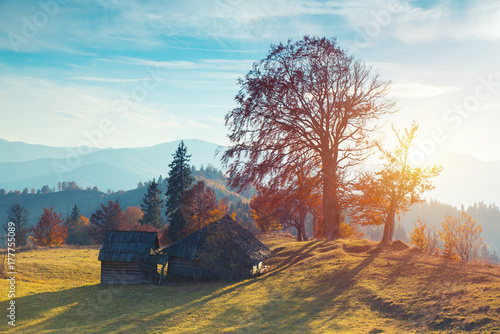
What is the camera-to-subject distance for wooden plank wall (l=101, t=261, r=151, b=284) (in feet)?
94.6

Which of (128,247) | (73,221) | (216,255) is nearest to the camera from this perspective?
(216,255)

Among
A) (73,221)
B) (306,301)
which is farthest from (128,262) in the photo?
(73,221)

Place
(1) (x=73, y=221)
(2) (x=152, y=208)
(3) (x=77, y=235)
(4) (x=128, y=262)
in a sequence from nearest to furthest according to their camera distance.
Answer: (4) (x=128, y=262), (2) (x=152, y=208), (3) (x=77, y=235), (1) (x=73, y=221)

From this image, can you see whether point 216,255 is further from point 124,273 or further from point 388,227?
point 388,227

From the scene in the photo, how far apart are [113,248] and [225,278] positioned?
1021 centimetres

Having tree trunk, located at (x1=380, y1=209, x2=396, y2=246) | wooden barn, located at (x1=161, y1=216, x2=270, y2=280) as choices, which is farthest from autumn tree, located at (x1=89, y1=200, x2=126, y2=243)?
tree trunk, located at (x1=380, y1=209, x2=396, y2=246)

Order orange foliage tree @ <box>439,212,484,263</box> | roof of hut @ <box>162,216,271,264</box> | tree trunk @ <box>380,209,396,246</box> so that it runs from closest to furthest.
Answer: orange foliage tree @ <box>439,212,484,263</box> → tree trunk @ <box>380,209,396,246</box> → roof of hut @ <box>162,216,271,264</box>

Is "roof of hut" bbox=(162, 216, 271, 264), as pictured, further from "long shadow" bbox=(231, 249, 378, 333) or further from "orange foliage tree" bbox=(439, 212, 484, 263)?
"orange foliage tree" bbox=(439, 212, 484, 263)

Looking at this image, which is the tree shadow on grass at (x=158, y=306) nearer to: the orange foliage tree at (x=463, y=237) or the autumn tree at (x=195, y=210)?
the orange foliage tree at (x=463, y=237)

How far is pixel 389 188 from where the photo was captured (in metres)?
25.7

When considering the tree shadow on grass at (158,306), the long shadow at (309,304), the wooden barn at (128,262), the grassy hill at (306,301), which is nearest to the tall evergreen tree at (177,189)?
the wooden barn at (128,262)

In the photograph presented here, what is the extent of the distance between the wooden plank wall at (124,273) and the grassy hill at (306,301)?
1343 millimetres

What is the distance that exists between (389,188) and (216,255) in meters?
14.0

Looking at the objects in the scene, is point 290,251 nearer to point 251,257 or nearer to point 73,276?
point 251,257
